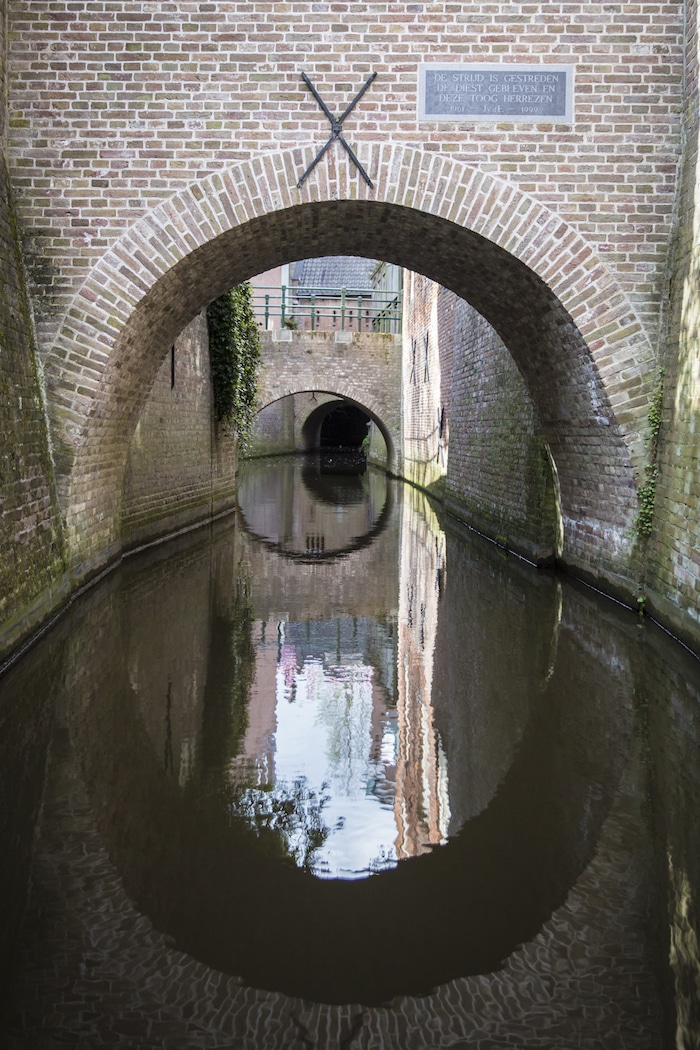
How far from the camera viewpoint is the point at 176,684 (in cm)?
519

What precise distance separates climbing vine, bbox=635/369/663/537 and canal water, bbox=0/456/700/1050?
78 cm

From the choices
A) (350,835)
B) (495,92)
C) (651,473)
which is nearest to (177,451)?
(495,92)

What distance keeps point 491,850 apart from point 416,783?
651 millimetres

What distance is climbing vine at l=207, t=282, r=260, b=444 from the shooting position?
531 inches

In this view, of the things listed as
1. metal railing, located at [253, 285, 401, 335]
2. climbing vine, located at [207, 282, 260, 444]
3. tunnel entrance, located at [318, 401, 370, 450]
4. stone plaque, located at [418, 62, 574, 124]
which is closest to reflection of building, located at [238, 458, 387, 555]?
climbing vine, located at [207, 282, 260, 444]

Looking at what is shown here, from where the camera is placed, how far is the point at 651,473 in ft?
22.6

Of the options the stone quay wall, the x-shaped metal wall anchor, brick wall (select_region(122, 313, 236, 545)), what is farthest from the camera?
brick wall (select_region(122, 313, 236, 545))

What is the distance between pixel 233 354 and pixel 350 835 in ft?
38.0

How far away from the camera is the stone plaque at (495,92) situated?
267 inches

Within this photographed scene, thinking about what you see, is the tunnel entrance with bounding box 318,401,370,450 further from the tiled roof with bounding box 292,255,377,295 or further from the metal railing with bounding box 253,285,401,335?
the metal railing with bounding box 253,285,401,335

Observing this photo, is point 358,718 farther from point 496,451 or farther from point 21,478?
point 496,451

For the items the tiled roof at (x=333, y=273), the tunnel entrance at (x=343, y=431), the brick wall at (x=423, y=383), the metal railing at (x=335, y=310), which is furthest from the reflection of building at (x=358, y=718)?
the tunnel entrance at (x=343, y=431)

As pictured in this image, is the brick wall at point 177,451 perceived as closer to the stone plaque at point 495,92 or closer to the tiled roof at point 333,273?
the stone plaque at point 495,92

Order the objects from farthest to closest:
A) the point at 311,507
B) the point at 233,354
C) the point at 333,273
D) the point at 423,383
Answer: the point at 333,273 < the point at 423,383 < the point at 311,507 < the point at 233,354
